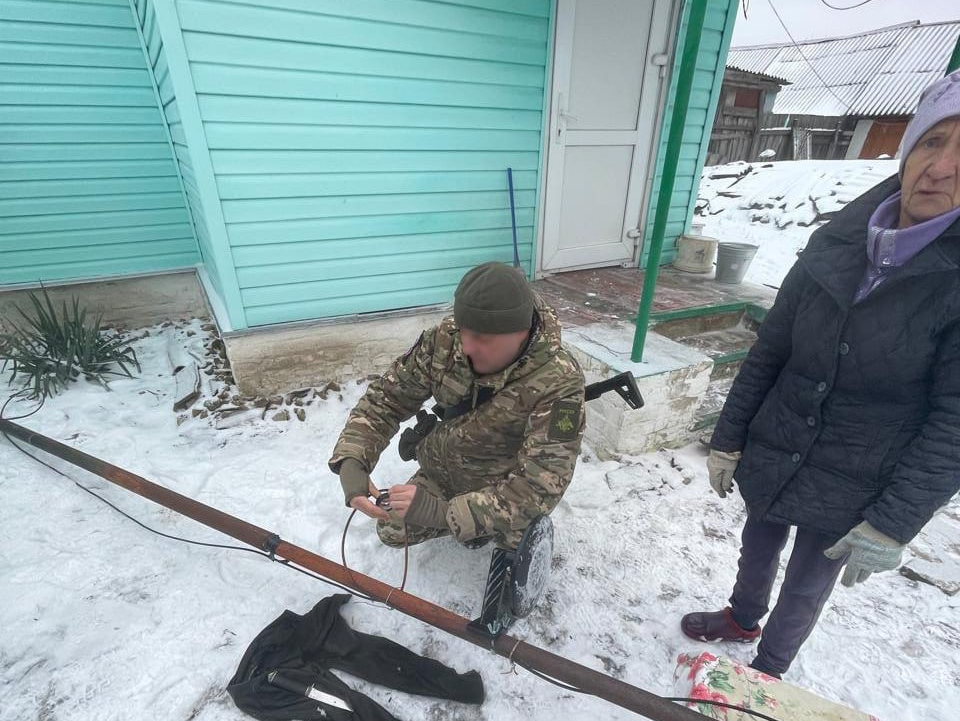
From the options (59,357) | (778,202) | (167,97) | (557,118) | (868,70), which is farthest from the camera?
(868,70)

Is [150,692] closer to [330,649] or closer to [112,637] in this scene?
[112,637]

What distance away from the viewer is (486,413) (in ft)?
6.10

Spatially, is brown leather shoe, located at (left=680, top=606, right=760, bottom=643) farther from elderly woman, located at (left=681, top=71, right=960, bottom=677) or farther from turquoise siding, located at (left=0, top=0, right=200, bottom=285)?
turquoise siding, located at (left=0, top=0, right=200, bottom=285)

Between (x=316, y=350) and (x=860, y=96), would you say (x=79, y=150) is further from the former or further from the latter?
(x=860, y=96)

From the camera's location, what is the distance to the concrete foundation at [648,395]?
2811mm

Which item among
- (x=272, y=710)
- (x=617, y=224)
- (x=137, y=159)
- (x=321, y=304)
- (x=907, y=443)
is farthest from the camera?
(x=617, y=224)

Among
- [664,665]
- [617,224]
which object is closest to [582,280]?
[617,224]

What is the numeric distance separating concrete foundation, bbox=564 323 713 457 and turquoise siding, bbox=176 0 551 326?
5.17 feet

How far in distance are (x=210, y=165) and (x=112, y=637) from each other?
2599 millimetres

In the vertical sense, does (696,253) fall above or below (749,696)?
above

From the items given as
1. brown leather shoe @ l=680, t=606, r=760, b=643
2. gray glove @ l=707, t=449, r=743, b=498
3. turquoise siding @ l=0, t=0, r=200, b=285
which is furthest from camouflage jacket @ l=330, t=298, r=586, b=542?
turquoise siding @ l=0, t=0, r=200, b=285

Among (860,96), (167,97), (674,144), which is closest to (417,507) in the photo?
(674,144)

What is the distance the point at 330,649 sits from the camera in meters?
1.80

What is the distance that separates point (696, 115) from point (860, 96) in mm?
15543
